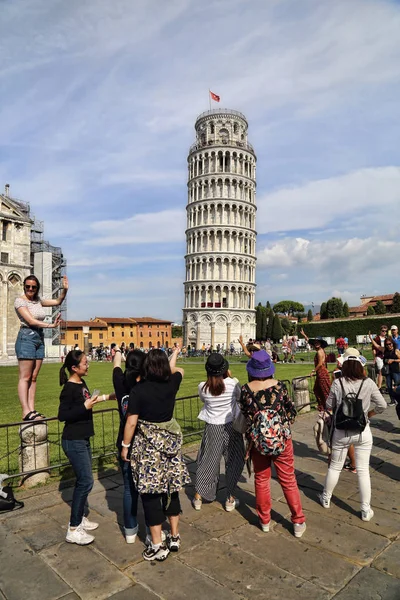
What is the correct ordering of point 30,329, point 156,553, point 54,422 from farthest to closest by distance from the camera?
1. point 54,422
2. point 30,329
3. point 156,553

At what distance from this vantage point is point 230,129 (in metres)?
78.0

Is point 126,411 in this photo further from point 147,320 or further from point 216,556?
point 147,320

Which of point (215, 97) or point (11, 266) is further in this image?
point (215, 97)

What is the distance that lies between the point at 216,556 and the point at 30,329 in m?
3.86

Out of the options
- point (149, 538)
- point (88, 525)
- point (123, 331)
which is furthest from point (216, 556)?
point (123, 331)

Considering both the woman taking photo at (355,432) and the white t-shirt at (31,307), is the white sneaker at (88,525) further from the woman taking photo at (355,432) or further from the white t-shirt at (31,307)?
the woman taking photo at (355,432)

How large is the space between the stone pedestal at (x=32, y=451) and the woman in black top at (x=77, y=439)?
223 cm

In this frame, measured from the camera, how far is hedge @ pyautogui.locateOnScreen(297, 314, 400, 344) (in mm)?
61491

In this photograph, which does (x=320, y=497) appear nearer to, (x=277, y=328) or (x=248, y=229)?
(x=248, y=229)

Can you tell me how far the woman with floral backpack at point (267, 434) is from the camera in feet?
15.3

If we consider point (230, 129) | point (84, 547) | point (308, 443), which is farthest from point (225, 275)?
point (84, 547)

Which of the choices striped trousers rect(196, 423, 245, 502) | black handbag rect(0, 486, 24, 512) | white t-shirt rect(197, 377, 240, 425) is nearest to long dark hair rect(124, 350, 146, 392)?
white t-shirt rect(197, 377, 240, 425)

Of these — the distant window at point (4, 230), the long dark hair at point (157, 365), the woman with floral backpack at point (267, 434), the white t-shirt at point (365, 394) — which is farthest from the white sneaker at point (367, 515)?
the distant window at point (4, 230)

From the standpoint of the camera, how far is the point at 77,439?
15.1ft
